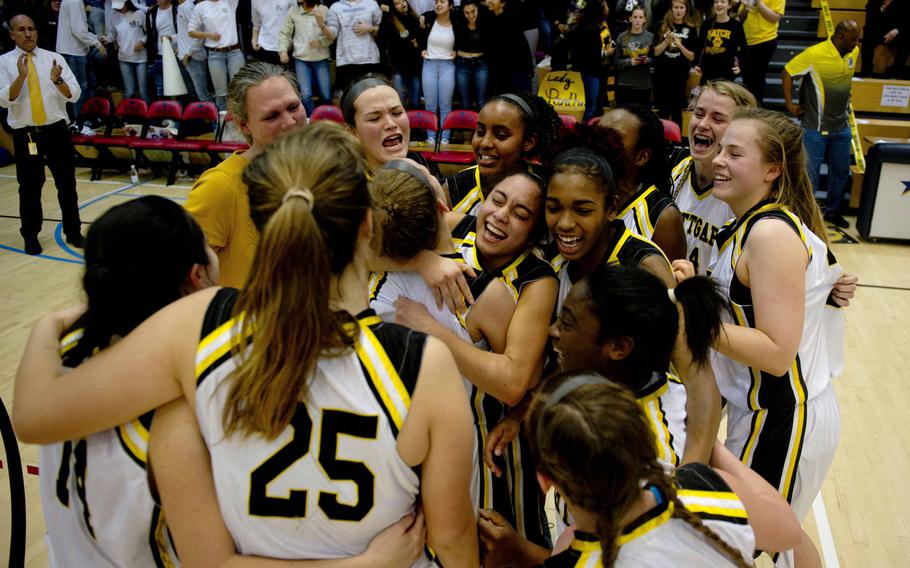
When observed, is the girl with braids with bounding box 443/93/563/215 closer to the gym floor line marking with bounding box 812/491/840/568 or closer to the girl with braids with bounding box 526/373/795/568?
the girl with braids with bounding box 526/373/795/568

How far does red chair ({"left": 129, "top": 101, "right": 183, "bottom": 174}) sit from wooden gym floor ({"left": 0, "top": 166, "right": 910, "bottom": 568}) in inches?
52.8

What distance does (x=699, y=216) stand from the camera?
317 centimetres

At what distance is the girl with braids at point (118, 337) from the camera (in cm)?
127

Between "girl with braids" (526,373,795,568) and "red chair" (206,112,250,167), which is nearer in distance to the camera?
"girl with braids" (526,373,795,568)

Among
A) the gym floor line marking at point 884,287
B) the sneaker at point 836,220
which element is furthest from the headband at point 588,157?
the sneaker at point 836,220

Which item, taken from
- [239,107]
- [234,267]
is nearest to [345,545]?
[234,267]

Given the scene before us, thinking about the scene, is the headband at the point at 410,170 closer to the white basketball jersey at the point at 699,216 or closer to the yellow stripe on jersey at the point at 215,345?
the yellow stripe on jersey at the point at 215,345

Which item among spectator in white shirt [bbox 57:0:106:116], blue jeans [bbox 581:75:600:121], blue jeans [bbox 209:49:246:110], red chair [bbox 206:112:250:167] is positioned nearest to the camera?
blue jeans [bbox 581:75:600:121]

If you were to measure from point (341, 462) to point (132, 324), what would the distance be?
479 mm

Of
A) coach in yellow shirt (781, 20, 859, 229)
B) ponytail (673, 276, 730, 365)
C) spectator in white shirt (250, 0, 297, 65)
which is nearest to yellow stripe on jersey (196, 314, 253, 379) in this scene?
ponytail (673, 276, 730, 365)

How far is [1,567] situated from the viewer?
299cm

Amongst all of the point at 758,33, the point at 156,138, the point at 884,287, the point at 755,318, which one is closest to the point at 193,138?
the point at 156,138

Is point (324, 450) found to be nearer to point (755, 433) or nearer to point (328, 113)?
point (755, 433)

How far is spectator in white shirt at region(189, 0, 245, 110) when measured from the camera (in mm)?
9352
